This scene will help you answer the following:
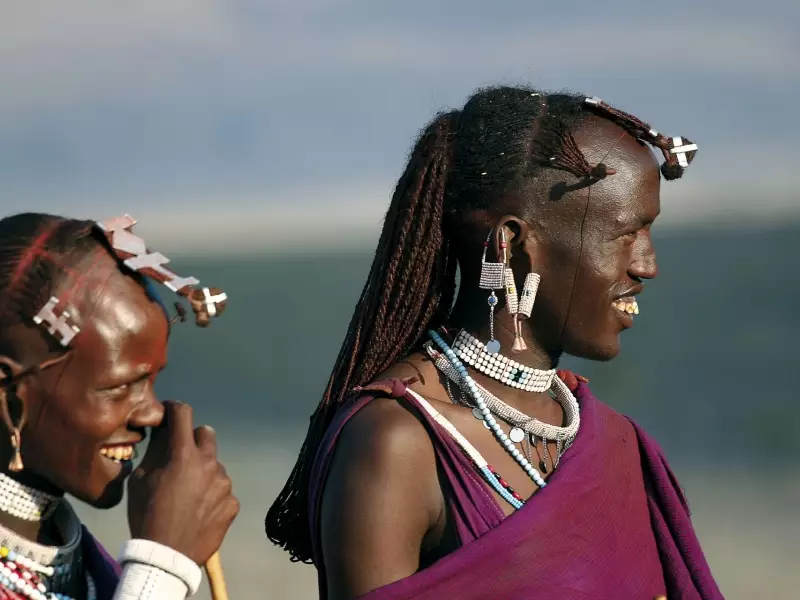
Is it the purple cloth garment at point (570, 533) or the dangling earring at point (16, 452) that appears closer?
the dangling earring at point (16, 452)

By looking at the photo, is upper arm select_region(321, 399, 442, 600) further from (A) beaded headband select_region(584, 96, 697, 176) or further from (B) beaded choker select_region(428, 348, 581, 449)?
(A) beaded headband select_region(584, 96, 697, 176)

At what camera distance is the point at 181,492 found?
2.94 meters

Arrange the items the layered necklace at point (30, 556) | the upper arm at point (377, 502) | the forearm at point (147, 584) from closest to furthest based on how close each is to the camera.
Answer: the forearm at point (147, 584) < the layered necklace at point (30, 556) < the upper arm at point (377, 502)

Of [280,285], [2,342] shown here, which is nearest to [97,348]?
[2,342]

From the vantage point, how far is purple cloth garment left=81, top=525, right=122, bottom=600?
317 cm

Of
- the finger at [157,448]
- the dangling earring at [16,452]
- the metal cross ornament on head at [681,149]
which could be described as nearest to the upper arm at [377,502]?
the finger at [157,448]

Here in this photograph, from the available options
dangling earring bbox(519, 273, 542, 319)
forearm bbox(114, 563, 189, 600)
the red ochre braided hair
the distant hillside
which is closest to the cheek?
the red ochre braided hair

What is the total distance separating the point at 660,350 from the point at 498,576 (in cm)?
757

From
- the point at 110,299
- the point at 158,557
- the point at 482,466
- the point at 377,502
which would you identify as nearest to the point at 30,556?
the point at 158,557

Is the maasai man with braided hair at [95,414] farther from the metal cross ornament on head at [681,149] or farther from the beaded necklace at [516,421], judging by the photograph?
the metal cross ornament on head at [681,149]

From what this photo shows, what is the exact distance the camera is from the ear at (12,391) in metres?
2.87

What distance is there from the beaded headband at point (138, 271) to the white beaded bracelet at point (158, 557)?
1.35 feet

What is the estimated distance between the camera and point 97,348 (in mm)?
2918

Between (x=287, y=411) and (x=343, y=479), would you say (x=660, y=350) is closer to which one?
(x=287, y=411)
